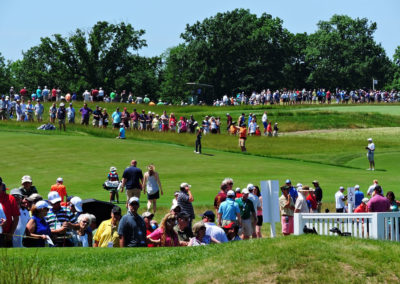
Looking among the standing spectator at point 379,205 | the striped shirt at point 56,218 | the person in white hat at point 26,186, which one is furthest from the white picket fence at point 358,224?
the person in white hat at point 26,186

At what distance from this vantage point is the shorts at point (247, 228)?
65.0ft

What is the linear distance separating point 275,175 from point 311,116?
143 feet

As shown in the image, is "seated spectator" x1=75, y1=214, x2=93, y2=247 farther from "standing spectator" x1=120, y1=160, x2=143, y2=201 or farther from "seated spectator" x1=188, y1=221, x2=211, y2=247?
"standing spectator" x1=120, y1=160, x2=143, y2=201

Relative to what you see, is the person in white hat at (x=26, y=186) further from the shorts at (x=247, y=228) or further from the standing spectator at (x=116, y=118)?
the standing spectator at (x=116, y=118)

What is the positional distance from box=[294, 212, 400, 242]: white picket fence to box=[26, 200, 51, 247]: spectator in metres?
5.34

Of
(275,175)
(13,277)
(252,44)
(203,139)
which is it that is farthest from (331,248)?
(252,44)

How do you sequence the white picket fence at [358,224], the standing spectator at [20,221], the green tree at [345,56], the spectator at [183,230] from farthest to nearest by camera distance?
the green tree at [345,56], the white picket fence at [358,224], the spectator at [183,230], the standing spectator at [20,221]

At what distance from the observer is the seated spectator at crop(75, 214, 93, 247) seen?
52.5 feet

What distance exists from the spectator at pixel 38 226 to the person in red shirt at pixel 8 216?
0.37 m

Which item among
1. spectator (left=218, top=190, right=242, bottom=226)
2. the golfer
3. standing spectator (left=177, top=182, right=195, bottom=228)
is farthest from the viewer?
the golfer

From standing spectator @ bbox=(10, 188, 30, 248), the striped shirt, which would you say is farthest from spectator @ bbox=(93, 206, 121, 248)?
standing spectator @ bbox=(10, 188, 30, 248)

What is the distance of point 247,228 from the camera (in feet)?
65.1

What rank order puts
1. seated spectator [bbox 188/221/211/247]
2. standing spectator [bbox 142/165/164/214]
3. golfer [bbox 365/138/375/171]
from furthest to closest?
golfer [bbox 365/138/375/171] < standing spectator [bbox 142/165/164/214] < seated spectator [bbox 188/221/211/247]

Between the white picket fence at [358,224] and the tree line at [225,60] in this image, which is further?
the tree line at [225,60]
